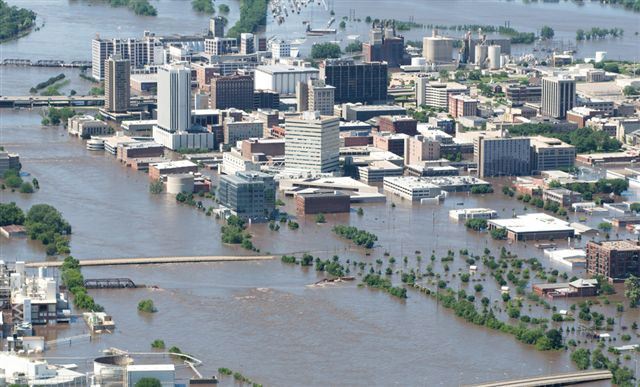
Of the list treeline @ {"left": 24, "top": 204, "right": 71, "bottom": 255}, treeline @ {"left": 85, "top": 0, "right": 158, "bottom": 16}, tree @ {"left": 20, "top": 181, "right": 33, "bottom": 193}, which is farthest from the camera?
treeline @ {"left": 85, "top": 0, "right": 158, "bottom": 16}

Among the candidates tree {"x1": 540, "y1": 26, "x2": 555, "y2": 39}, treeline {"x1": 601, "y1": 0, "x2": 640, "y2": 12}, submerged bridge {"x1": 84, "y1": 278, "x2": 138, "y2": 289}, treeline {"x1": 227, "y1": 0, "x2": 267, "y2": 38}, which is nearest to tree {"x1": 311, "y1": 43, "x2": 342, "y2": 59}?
treeline {"x1": 227, "y1": 0, "x2": 267, "y2": 38}

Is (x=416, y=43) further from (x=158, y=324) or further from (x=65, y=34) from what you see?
(x=158, y=324)

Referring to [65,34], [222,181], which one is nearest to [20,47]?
[65,34]

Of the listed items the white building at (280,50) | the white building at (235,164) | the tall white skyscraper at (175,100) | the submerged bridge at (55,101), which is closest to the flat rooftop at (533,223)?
the white building at (235,164)

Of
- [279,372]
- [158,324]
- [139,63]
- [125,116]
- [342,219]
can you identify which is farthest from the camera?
[139,63]

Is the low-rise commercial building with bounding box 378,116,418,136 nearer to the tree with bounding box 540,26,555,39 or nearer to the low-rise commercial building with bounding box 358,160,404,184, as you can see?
the low-rise commercial building with bounding box 358,160,404,184

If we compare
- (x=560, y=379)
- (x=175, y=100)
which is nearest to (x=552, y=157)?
(x=175, y=100)

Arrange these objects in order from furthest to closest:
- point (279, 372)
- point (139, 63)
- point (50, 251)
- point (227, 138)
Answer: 1. point (139, 63)
2. point (227, 138)
3. point (50, 251)
4. point (279, 372)
